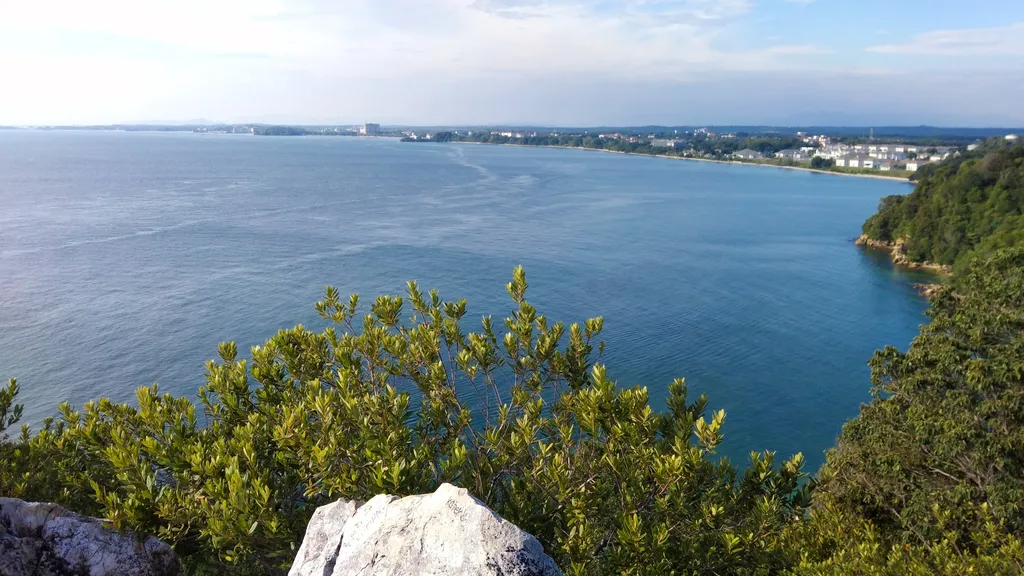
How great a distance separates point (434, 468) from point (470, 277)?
101 feet

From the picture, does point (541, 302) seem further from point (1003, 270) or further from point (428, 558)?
point (428, 558)

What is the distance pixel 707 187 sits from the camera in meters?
93.6

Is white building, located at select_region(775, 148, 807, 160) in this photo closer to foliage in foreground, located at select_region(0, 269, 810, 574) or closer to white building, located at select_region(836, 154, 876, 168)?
white building, located at select_region(836, 154, 876, 168)

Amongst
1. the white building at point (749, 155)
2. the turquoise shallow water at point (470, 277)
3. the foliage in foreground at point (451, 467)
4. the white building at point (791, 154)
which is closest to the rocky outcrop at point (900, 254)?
the turquoise shallow water at point (470, 277)

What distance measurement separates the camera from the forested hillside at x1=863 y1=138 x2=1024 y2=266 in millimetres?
46438

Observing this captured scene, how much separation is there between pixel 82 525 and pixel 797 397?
82.6 feet

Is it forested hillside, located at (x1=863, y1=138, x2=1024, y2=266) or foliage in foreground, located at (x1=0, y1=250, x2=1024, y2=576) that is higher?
foliage in foreground, located at (x1=0, y1=250, x2=1024, y2=576)

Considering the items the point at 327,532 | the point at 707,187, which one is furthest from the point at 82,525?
the point at 707,187

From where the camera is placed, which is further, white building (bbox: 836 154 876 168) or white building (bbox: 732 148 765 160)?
white building (bbox: 732 148 765 160)

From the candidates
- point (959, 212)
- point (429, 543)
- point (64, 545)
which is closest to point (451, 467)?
point (429, 543)

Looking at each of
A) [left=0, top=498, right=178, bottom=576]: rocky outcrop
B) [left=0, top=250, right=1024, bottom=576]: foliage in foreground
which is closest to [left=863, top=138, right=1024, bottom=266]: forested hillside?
[left=0, top=250, right=1024, bottom=576]: foliage in foreground

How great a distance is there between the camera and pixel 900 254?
5088cm

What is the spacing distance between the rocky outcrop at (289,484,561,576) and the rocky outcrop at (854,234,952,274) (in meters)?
51.6

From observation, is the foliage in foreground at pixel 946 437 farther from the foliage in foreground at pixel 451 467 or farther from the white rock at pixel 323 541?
the white rock at pixel 323 541
